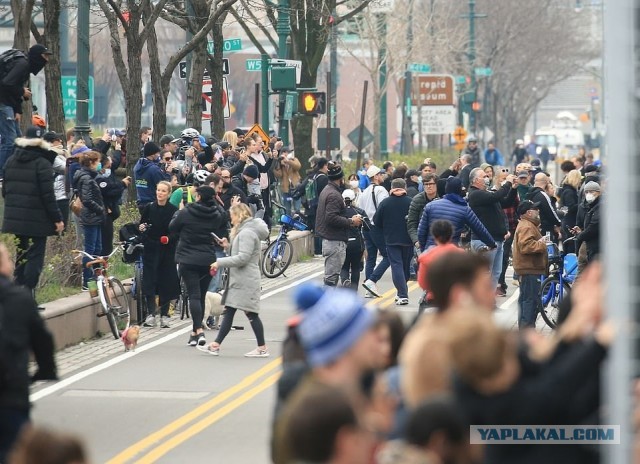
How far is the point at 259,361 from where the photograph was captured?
50.5 feet

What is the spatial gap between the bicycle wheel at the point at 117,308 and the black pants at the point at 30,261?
120cm

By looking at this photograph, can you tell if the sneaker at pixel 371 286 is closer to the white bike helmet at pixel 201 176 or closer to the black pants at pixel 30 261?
the white bike helmet at pixel 201 176

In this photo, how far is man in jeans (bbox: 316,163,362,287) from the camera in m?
20.3

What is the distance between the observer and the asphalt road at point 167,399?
10938 millimetres

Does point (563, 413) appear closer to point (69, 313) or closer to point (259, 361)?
point (259, 361)

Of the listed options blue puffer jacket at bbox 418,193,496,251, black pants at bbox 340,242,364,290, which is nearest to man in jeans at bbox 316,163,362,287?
black pants at bbox 340,242,364,290

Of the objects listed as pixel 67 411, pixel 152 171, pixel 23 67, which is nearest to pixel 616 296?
pixel 67 411

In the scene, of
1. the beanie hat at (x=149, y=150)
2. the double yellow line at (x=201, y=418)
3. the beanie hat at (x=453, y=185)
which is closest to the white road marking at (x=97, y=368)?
the double yellow line at (x=201, y=418)

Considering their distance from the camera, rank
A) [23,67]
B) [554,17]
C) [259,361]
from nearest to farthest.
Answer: [259,361] → [23,67] → [554,17]

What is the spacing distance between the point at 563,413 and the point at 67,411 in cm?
746

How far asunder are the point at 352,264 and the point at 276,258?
3427 mm

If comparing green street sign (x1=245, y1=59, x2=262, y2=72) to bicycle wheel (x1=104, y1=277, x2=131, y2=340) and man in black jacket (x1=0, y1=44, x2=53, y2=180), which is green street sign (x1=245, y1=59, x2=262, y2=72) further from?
bicycle wheel (x1=104, y1=277, x2=131, y2=340)

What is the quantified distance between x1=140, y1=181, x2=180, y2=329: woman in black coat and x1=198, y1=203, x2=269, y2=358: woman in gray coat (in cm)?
212

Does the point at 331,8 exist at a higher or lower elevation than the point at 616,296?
higher
